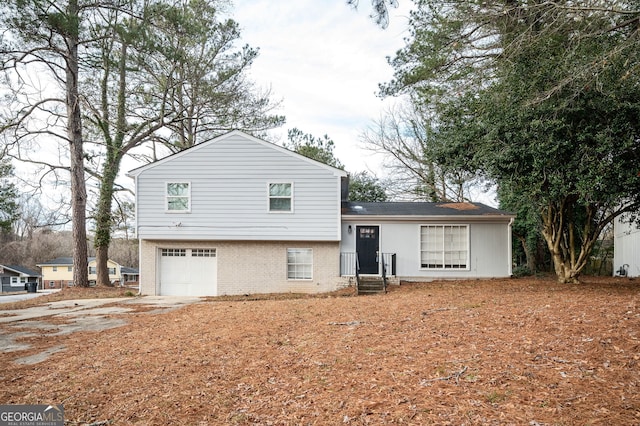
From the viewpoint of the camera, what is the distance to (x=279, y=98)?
21.4 metres

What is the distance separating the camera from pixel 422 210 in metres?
16.5

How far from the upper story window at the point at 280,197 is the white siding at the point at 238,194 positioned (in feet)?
0.54

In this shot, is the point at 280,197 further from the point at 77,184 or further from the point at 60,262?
the point at 60,262

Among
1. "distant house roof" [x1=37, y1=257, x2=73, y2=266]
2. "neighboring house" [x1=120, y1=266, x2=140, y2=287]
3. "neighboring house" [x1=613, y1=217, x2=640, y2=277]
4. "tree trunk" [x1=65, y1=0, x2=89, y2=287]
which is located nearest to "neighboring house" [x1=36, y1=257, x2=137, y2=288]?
"distant house roof" [x1=37, y1=257, x2=73, y2=266]

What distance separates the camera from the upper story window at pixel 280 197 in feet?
50.6

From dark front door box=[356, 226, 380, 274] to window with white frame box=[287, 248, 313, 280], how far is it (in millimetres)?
1856

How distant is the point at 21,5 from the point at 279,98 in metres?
10.8

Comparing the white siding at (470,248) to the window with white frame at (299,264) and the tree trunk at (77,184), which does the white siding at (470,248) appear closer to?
the window with white frame at (299,264)

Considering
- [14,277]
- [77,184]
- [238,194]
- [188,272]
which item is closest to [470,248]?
[238,194]

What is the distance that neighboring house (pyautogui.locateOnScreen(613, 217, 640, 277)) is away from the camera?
18359 mm

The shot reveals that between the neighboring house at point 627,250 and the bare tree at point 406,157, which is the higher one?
the bare tree at point 406,157

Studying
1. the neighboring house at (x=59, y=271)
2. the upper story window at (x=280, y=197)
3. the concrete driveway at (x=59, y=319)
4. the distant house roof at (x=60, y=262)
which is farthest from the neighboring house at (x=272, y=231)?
the distant house roof at (x=60, y=262)

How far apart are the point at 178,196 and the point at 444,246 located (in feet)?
32.7

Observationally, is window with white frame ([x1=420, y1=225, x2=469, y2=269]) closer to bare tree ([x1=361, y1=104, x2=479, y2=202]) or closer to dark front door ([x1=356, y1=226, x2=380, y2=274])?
dark front door ([x1=356, y1=226, x2=380, y2=274])
